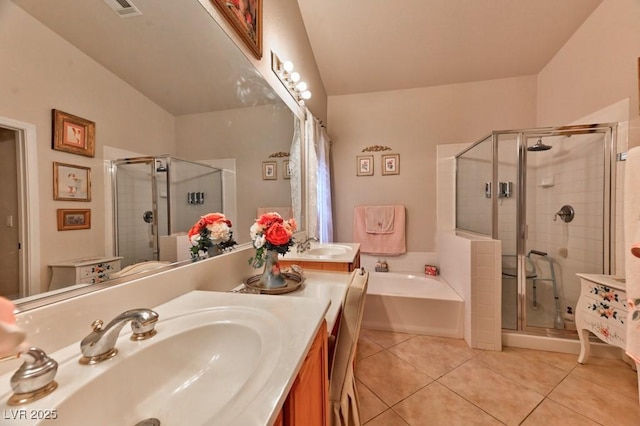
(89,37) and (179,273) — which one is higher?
(89,37)

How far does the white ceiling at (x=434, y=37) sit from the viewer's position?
2.18 metres

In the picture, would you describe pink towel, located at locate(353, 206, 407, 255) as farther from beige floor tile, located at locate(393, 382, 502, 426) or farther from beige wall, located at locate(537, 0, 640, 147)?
beige wall, located at locate(537, 0, 640, 147)

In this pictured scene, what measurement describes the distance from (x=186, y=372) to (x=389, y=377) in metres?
1.43

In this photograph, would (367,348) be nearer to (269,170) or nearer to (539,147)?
(269,170)

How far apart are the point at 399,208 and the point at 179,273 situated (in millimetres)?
2621

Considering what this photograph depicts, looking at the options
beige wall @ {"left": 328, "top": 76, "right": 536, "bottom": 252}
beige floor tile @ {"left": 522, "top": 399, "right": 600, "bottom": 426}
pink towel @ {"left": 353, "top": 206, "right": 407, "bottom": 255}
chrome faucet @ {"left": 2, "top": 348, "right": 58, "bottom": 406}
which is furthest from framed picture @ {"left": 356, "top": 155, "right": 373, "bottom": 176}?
chrome faucet @ {"left": 2, "top": 348, "right": 58, "bottom": 406}

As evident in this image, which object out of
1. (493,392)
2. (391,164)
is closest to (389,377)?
(493,392)

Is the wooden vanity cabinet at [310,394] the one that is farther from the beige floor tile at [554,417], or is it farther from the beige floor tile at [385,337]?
the beige floor tile at [385,337]

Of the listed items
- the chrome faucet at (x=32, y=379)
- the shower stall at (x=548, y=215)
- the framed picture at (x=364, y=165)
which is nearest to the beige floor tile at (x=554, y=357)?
the shower stall at (x=548, y=215)

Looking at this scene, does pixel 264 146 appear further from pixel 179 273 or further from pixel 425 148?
pixel 425 148

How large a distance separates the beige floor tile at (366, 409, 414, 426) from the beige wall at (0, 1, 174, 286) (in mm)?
1461

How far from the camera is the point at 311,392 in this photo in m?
0.64

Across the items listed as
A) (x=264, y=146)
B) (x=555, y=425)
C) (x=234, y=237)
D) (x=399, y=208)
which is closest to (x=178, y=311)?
(x=234, y=237)

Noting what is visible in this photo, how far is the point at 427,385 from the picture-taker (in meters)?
1.54
